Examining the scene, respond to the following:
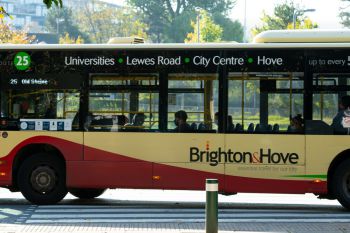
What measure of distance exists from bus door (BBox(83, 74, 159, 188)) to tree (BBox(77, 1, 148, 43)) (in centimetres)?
11560

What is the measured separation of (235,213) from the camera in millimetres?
14227

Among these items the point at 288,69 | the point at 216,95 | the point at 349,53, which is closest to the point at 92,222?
the point at 216,95

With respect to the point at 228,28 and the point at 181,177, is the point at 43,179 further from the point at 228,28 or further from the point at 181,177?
the point at 228,28

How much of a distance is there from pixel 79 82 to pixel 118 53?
844mm

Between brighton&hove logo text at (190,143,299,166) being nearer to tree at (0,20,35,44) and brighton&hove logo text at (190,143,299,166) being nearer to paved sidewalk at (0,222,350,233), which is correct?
paved sidewalk at (0,222,350,233)

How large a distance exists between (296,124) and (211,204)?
177 inches

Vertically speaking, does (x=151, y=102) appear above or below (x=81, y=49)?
below

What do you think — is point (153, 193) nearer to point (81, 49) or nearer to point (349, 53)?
point (81, 49)

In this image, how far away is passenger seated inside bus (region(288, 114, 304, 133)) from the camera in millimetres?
14461

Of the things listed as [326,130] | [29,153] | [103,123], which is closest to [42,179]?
[29,153]

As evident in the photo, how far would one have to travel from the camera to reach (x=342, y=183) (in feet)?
47.2

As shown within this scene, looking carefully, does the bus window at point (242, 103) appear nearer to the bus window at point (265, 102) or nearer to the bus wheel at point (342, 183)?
the bus window at point (265, 102)

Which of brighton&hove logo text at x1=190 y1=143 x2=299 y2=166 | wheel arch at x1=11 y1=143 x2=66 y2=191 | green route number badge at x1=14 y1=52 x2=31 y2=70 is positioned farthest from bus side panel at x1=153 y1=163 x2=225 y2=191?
green route number badge at x1=14 y1=52 x2=31 y2=70

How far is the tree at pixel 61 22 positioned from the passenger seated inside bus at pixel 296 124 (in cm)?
12338
